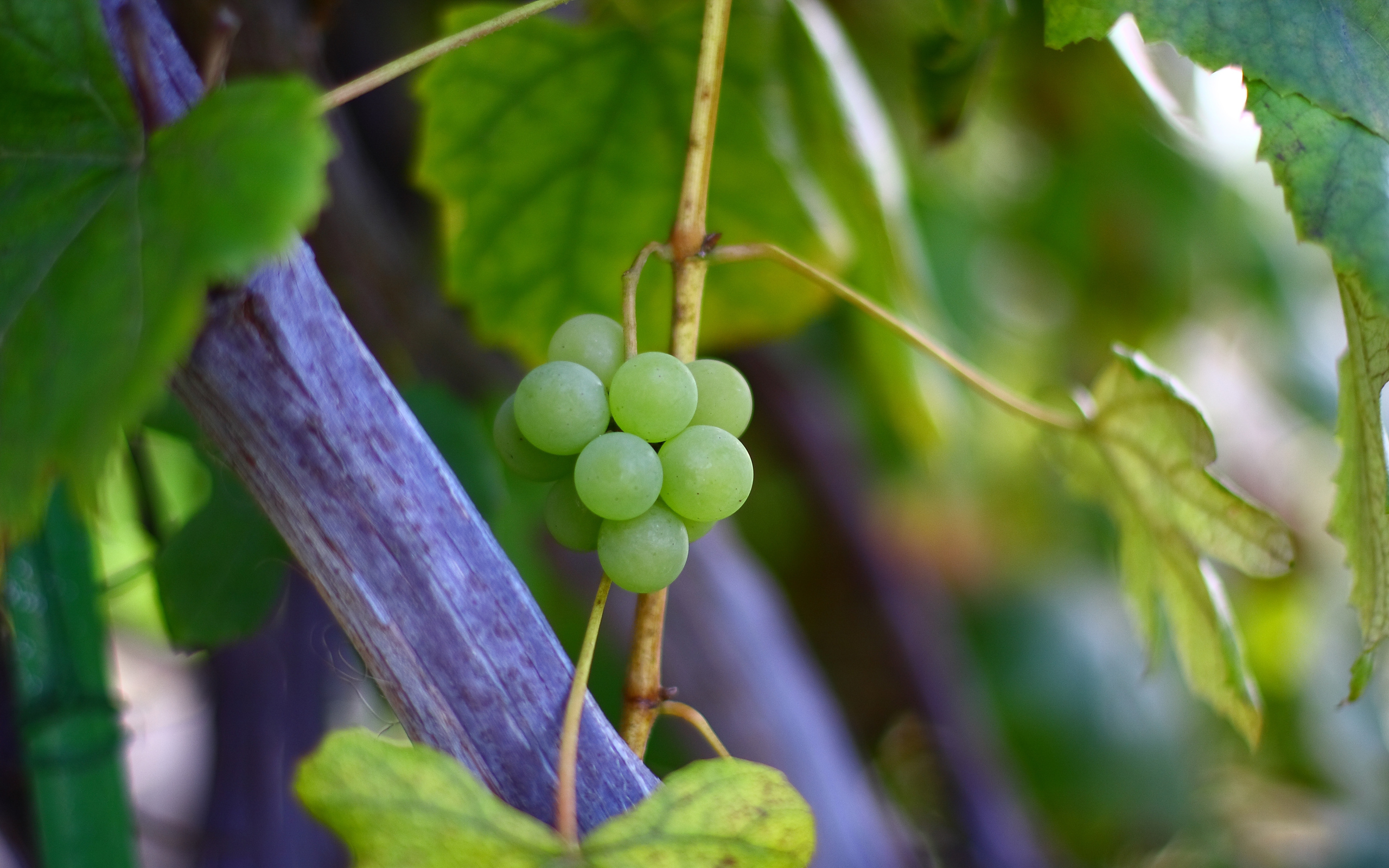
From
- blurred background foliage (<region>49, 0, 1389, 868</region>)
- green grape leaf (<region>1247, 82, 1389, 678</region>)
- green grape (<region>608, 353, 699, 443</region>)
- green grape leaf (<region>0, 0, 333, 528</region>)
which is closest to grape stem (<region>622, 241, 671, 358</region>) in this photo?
green grape (<region>608, 353, 699, 443</region>)

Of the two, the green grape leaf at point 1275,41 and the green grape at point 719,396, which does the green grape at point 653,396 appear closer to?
the green grape at point 719,396

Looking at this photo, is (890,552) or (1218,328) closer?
(890,552)

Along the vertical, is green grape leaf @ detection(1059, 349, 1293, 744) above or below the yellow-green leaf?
above

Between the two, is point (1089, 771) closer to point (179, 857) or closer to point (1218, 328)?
point (1218, 328)

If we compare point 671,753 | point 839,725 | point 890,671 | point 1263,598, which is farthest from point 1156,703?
point 671,753

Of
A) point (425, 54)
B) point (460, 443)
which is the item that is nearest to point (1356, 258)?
point (425, 54)

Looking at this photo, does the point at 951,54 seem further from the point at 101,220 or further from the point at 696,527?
the point at 101,220

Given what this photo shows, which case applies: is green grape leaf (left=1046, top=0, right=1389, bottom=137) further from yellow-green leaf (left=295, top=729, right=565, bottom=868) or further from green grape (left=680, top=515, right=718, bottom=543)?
yellow-green leaf (left=295, top=729, right=565, bottom=868)
